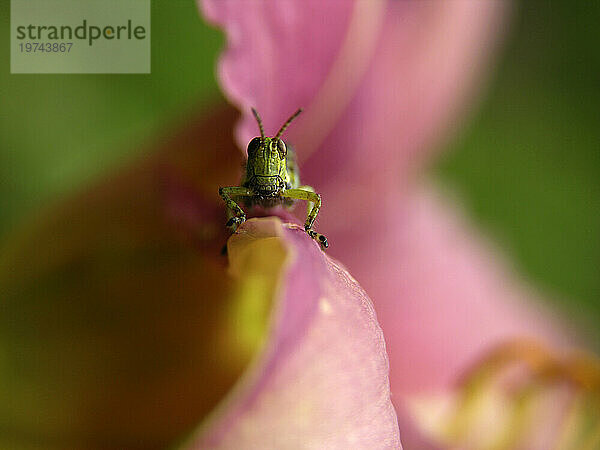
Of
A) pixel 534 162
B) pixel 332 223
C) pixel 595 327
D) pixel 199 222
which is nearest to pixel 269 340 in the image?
pixel 199 222

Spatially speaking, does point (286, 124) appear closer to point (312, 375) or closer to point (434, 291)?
point (312, 375)

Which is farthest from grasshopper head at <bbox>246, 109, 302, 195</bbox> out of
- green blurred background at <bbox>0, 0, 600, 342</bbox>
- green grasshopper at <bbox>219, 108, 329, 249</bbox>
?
green blurred background at <bbox>0, 0, 600, 342</bbox>

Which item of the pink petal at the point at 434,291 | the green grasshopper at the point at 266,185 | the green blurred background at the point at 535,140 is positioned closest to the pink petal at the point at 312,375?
the green grasshopper at the point at 266,185

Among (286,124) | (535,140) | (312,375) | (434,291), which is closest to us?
(312,375)

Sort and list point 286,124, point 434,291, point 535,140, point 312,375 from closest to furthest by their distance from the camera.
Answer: point 312,375 < point 286,124 < point 434,291 < point 535,140

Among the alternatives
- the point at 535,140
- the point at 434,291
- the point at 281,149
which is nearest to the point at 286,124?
the point at 281,149

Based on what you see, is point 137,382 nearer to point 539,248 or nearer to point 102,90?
point 102,90

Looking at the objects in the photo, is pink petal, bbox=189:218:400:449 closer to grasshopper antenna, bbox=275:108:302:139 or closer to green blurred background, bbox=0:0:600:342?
grasshopper antenna, bbox=275:108:302:139
